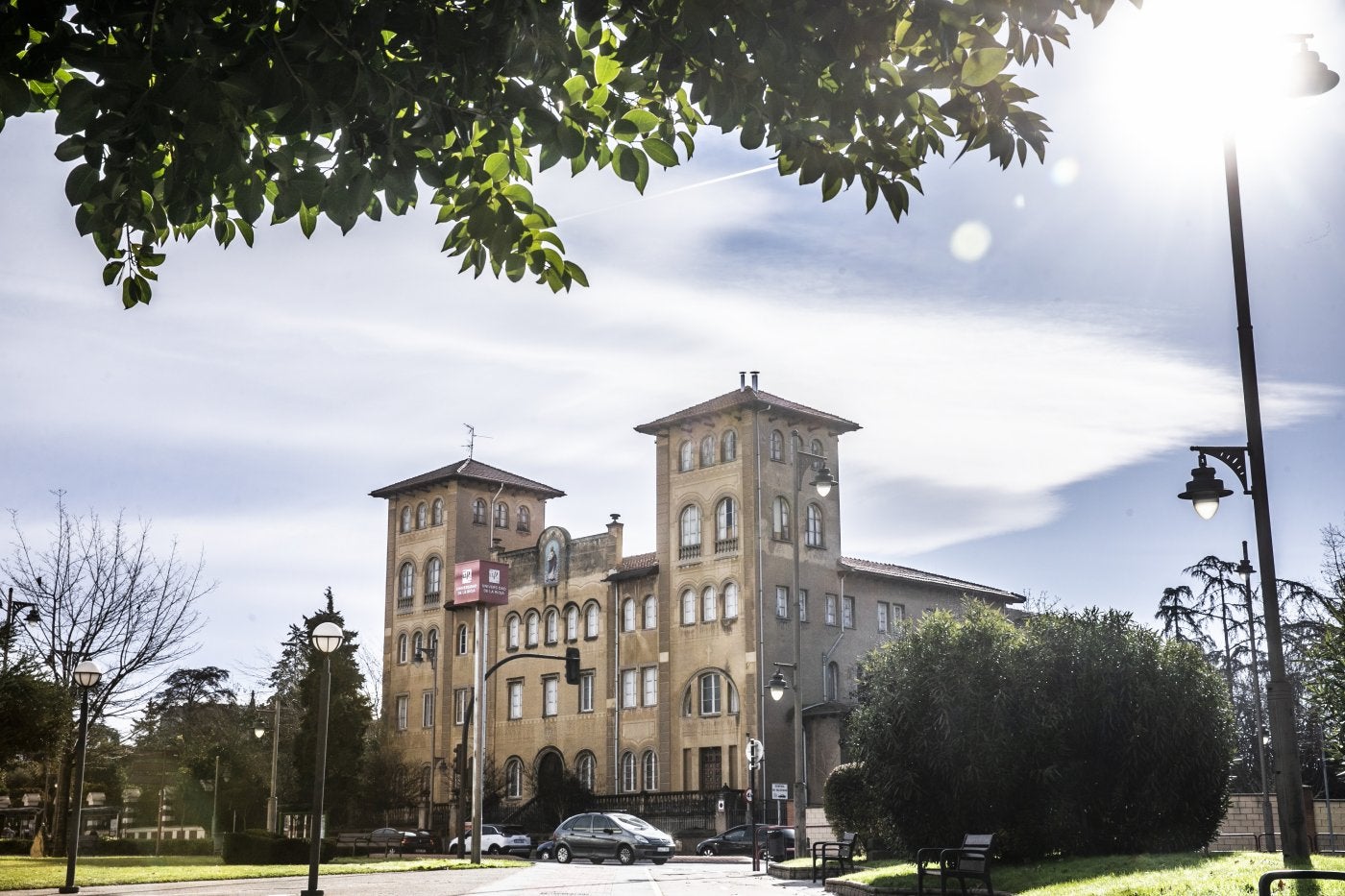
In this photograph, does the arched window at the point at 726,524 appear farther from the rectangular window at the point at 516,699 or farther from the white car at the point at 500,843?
the white car at the point at 500,843

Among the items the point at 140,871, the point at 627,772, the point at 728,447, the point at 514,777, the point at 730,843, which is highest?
the point at 728,447

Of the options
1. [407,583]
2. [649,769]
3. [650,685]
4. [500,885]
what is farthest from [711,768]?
[500,885]

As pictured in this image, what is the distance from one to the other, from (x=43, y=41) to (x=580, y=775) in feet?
189

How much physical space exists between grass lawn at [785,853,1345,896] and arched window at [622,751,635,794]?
35.9 m

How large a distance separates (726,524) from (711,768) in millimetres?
10289

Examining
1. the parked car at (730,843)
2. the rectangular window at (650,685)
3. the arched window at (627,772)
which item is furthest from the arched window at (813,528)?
the parked car at (730,843)

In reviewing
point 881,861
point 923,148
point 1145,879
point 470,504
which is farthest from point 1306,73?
point 470,504

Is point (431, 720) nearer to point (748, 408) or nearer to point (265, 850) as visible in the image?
point (748, 408)

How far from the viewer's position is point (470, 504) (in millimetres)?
70875

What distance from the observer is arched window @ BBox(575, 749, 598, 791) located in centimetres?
5997

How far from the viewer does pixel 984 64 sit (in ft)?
21.2

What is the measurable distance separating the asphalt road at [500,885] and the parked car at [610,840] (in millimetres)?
7057

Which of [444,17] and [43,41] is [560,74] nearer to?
[444,17]

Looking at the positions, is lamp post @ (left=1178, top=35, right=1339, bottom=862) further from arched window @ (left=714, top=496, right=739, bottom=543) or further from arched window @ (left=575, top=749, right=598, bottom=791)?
arched window @ (left=575, top=749, right=598, bottom=791)
